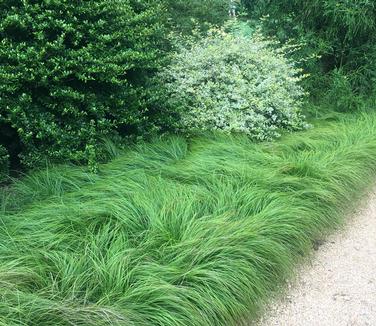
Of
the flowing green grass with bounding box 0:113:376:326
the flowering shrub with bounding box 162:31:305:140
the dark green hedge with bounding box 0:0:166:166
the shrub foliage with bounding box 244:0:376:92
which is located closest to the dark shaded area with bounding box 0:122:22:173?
the dark green hedge with bounding box 0:0:166:166

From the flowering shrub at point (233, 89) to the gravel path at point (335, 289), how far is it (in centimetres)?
174

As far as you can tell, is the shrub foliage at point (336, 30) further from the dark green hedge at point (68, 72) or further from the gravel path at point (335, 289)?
the gravel path at point (335, 289)

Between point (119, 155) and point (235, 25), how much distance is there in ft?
11.5

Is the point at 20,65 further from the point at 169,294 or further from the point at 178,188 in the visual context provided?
the point at 169,294

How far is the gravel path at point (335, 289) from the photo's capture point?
3.04m

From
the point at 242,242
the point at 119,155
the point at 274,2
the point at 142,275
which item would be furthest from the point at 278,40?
the point at 142,275

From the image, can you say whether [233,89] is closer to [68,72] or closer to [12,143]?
[68,72]

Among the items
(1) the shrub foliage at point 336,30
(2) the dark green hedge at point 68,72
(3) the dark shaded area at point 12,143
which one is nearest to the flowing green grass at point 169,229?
(2) the dark green hedge at point 68,72

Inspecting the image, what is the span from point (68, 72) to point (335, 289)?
2.83 meters

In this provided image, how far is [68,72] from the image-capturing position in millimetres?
4246

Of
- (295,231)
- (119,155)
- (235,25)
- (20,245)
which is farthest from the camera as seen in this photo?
(235,25)

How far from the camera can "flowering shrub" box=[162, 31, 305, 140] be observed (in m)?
5.30

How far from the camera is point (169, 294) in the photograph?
268 centimetres

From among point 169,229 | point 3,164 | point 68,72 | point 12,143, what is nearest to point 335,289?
point 169,229
